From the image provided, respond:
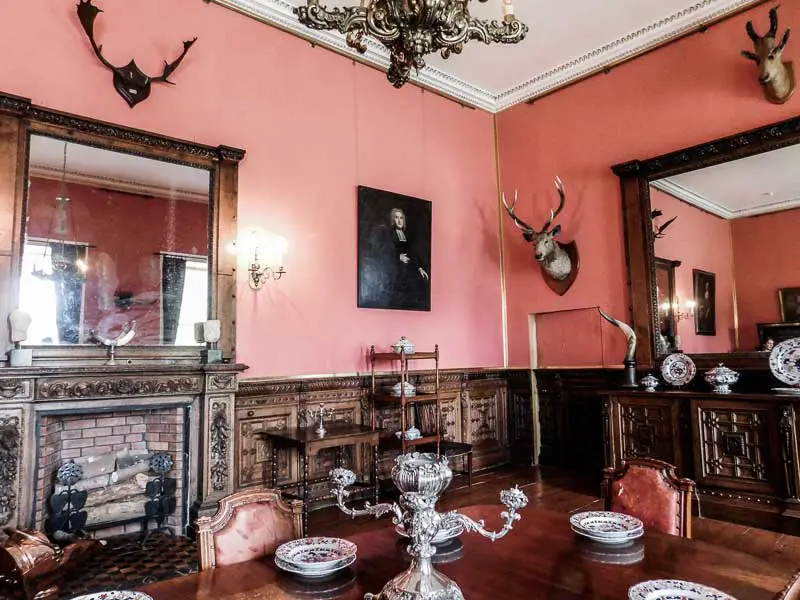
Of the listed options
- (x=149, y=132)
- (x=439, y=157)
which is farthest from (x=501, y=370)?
(x=149, y=132)

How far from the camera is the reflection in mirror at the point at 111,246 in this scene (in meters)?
3.47

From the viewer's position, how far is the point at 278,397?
444cm

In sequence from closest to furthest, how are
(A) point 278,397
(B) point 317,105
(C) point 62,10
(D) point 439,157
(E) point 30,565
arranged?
(E) point 30,565 < (C) point 62,10 < (A) point 278,397 < (B) point 317,105 < (D) point 439,157

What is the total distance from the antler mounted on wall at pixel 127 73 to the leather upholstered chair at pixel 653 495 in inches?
A: 152

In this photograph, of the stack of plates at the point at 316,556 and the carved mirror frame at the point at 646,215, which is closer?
the stack of plates at the point at 316,556

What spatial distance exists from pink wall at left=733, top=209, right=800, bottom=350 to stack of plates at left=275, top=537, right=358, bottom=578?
13.6 ft

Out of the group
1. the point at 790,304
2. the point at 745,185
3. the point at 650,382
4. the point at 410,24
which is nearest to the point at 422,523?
the point at 410,24

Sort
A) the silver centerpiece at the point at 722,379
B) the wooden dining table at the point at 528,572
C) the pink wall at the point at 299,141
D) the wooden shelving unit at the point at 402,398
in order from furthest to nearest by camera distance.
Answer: the wooden shelving unit at the point at 402,398 → the silver centerpiece at the point at 722,379 → the pink wall at the point at 299,141 → the wooden dining table at the point at 528,572

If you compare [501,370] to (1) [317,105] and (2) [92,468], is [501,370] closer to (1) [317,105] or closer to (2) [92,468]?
(1) [317,105]

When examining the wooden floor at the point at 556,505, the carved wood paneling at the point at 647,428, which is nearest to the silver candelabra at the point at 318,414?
the wooden floor at the point at 556,505

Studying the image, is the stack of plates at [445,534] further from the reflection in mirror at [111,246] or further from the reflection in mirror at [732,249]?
the reflection in mirror at [732,249]

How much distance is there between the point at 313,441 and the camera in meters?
3.90

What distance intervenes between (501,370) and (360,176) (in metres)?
2.69

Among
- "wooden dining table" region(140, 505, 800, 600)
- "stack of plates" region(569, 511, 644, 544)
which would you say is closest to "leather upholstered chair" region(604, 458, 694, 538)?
"stack of plates" region(569, 511, 644, 544)
